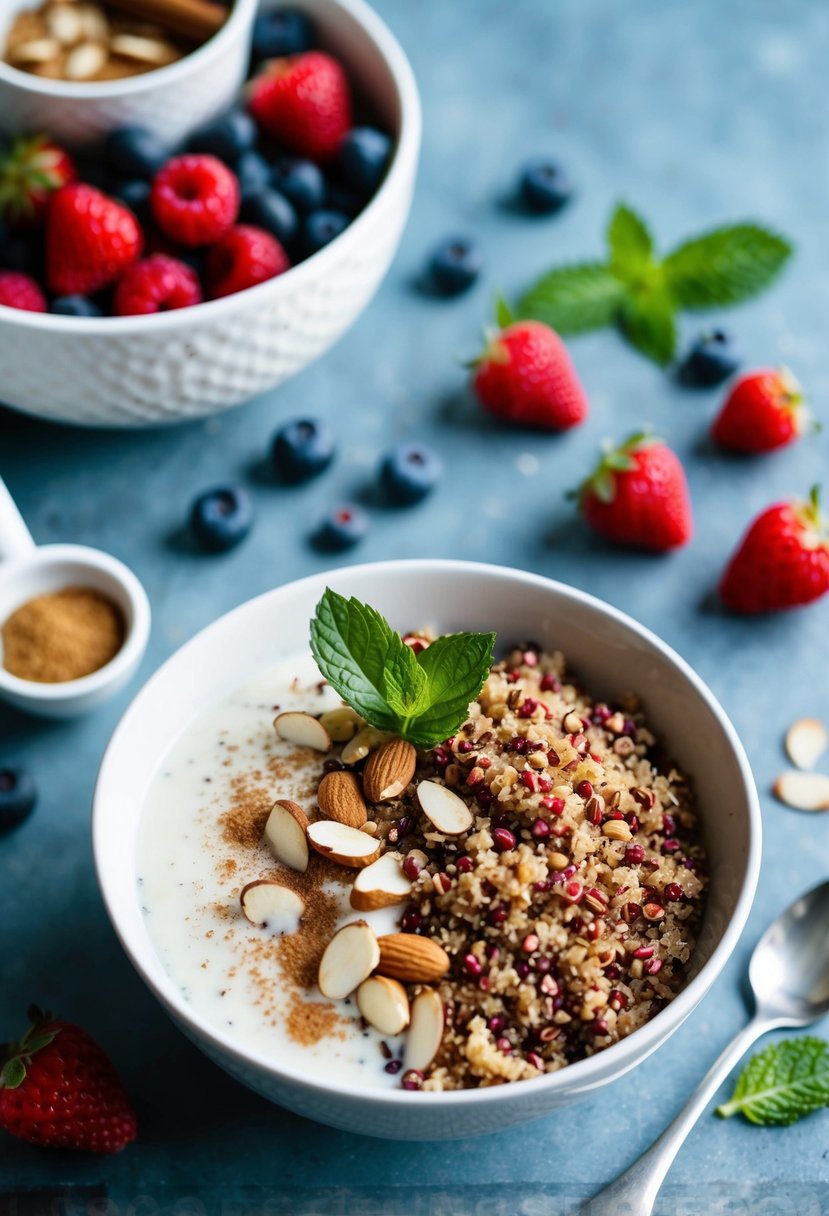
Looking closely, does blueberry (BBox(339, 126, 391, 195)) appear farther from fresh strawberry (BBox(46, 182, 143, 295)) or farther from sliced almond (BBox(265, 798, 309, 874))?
sliced almond (BBox(265, 798, 309, 874))

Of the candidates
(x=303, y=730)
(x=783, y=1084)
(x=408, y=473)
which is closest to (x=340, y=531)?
(x=408, y=473)

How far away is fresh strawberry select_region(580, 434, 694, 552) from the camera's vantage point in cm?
189

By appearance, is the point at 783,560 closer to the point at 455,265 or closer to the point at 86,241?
the point at 455,265

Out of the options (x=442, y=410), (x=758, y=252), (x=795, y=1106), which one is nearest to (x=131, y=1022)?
(x=795, y=1106)

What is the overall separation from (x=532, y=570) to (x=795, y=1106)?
2.69 ft

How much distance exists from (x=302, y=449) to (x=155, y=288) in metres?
0.32

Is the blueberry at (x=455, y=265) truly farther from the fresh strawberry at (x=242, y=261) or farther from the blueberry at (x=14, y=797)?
the blueberry at (x=14, y=797)

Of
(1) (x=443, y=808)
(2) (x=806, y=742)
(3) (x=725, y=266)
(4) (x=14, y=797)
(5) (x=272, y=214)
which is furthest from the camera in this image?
(3) (x=725, y=266)

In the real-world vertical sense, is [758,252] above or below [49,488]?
above

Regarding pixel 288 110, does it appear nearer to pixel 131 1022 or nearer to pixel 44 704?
pixel 44 704

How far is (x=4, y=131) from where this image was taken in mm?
1929

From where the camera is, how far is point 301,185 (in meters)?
1.94

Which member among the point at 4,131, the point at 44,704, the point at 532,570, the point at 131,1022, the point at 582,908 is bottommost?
the point at 131,1022

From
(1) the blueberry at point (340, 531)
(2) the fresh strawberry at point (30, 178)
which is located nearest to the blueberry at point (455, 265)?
(1) the blueberry at point (340, 531)
